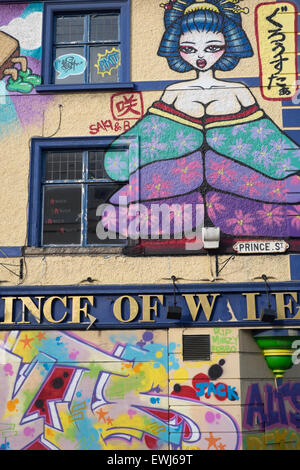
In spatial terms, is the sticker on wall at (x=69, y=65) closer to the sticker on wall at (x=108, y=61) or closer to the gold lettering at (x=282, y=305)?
the sticker on wall at (x=108, y=61)

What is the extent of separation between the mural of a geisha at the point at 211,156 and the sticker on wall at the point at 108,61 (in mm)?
819

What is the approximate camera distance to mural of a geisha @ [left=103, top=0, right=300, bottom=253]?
9734 millimetres

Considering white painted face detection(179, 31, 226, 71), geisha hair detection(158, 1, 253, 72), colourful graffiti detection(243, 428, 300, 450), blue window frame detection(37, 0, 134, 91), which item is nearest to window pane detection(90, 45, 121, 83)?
blue window frame detection(37, 0, 134, 91)

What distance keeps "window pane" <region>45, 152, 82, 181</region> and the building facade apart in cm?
2

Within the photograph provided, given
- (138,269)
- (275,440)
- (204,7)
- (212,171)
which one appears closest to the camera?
(275,440)

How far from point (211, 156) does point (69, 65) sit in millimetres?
3011

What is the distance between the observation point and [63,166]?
33.5ft

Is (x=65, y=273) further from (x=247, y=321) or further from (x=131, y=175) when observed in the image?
(x=247, y=321)

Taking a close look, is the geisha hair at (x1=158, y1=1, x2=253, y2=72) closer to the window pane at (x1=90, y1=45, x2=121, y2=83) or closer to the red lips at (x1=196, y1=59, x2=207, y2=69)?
the red lips at (x1=196, y1=59, x2=207, y2=69)

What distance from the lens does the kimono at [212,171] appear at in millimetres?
9719

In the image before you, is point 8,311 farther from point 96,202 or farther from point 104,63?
point 104,63

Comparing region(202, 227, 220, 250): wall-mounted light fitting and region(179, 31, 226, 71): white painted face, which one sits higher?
region(179, 31, 226, 71): white painted face

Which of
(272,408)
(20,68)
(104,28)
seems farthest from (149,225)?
(104,28)

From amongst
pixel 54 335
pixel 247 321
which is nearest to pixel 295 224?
pixel 247 321
